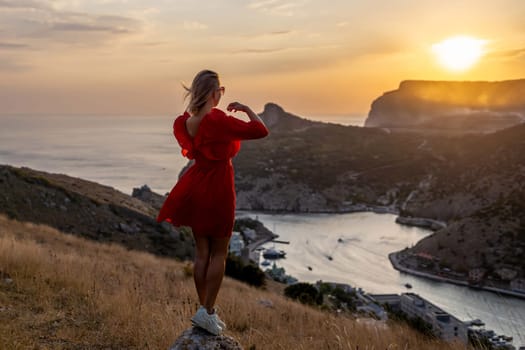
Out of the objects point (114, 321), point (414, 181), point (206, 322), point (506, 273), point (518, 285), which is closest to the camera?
point (206, 322)

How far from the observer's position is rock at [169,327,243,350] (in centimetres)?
318

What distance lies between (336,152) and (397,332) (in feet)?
452

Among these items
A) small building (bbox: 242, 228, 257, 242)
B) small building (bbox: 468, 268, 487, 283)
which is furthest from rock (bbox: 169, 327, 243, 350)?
small building (bbox: 242, 228, 257, 242)

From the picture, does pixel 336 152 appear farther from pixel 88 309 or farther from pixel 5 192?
pixel 88 309

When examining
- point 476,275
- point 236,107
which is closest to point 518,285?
point 476,275

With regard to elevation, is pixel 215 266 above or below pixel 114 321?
above

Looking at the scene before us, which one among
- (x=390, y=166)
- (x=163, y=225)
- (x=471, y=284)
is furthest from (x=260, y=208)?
(x=163, y=225)

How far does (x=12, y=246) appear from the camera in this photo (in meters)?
7.26

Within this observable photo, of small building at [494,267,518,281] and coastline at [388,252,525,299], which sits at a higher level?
small building at [494,267,518,281]

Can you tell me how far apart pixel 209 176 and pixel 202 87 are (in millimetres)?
570

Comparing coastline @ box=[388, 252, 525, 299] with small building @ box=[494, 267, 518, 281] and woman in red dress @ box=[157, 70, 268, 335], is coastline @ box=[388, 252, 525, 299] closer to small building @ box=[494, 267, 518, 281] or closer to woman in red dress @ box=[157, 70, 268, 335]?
small building @ box=[494, 267, 518, 281]

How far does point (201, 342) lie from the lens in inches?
127

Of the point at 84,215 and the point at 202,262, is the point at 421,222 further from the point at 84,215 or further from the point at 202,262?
the point at 202,262

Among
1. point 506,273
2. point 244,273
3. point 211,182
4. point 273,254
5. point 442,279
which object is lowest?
point 442,279
